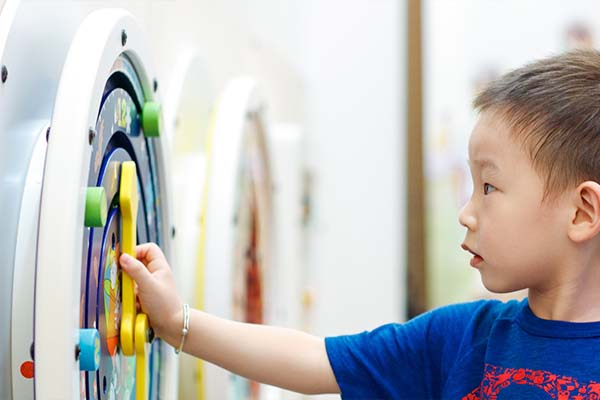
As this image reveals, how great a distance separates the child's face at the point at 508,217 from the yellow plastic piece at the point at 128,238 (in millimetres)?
254

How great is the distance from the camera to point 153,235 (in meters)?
0.67

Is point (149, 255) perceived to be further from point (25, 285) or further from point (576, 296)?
point (576, 296)

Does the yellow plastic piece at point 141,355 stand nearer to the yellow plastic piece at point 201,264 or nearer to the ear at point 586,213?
the yellow plastic piece at point 201,264

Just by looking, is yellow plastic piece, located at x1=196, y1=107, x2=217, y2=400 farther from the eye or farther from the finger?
the eye

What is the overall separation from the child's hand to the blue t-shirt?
0.50 ft

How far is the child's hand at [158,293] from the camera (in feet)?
1.96

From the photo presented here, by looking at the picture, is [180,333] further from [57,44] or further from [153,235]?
[57,44]

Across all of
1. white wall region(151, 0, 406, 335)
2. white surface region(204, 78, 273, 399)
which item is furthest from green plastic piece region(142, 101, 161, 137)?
white wall region(151, 0, 406, 335)

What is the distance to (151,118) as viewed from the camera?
625mm

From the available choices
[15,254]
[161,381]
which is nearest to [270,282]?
[161,381]

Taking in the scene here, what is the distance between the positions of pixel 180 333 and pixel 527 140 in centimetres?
30

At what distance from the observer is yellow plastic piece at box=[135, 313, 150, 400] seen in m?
0.56

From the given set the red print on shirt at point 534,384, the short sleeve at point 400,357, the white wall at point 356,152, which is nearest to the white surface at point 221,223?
the short sleeve at point 400,357

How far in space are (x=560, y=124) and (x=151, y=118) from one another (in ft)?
1.00
